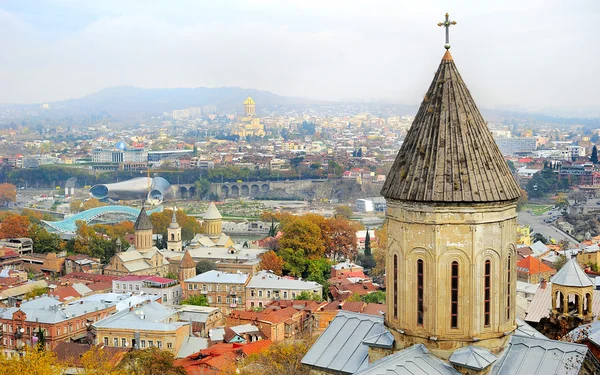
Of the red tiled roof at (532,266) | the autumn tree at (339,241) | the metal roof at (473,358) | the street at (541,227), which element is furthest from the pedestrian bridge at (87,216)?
the metal roof at (473,358)

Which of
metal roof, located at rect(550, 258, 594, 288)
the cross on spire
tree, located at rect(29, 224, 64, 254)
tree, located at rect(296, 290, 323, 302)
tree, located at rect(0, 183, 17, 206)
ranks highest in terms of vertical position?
the cross on spire

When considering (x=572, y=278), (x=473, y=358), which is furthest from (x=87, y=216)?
(x=473, y=358)

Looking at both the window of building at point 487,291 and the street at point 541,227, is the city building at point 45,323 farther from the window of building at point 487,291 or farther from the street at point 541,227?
the street at point 541,227

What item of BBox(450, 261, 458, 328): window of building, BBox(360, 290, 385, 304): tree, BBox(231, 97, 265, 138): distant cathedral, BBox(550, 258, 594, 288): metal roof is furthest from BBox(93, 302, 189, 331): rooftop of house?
BBox(231, 97, 265, 138): distant cathedral

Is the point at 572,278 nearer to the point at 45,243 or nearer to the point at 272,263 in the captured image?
the point at 272,263

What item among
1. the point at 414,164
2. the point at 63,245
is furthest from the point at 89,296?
the point at 414,164

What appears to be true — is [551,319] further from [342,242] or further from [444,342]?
[342,242]

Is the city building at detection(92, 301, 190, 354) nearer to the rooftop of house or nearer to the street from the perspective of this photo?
the rooftop of house
